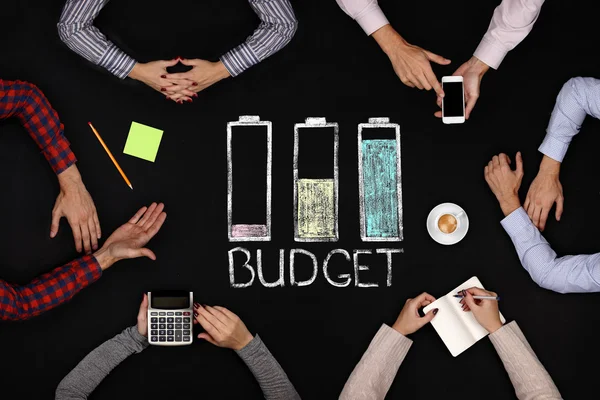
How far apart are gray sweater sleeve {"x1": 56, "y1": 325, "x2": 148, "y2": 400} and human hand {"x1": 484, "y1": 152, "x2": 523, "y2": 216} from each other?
1.41m

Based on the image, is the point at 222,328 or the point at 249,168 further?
the point at 249,168

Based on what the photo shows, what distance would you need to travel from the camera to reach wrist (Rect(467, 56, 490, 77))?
2.36 metres

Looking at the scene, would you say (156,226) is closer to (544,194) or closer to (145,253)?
(145,253)

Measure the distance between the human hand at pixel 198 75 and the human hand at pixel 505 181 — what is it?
1.06 m

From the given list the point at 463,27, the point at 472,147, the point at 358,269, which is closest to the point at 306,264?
the point at 358,269

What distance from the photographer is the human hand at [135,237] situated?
2305mm

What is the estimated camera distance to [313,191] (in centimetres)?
239

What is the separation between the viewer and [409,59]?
91.8 inches

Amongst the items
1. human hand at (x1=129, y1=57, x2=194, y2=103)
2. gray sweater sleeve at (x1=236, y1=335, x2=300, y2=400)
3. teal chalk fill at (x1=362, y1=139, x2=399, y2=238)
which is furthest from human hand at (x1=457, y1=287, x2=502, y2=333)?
human hand at (x1=129, y1=57, x2=194, y2=103)

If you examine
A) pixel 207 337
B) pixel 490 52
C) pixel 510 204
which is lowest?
pixel 207 337

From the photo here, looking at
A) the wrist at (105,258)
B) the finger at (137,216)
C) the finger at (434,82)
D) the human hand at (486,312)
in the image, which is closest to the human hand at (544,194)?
the human hand at (486,312)

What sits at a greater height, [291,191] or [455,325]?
[291,191]

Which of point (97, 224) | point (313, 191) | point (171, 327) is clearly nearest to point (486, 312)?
point (313, 191)

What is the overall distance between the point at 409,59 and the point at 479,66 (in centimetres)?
27
